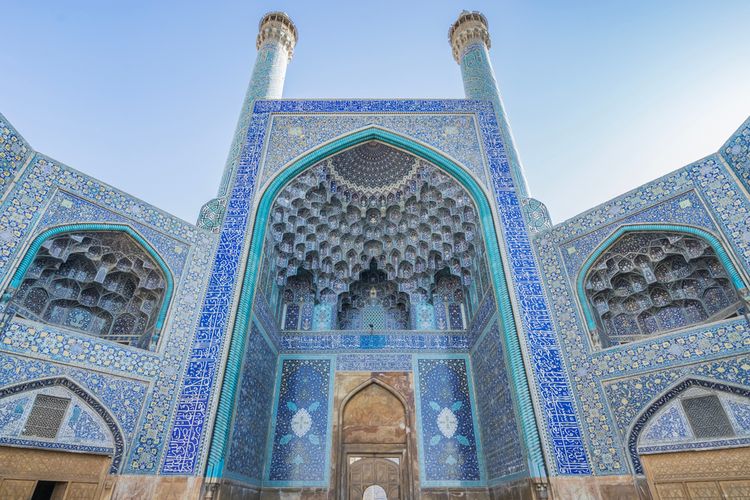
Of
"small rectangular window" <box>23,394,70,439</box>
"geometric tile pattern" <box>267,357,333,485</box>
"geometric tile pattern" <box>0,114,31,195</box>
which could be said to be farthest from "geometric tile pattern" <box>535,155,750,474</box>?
"geometric tile pattern" <box>0,114,31,195</box>

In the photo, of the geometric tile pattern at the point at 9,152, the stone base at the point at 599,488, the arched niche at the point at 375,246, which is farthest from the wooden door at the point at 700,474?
the geometric tile pattern at the point at 9,152

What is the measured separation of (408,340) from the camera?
7707 mm

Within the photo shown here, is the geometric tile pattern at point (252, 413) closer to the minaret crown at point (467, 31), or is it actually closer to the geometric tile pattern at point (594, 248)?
the geometric tile pattern at point (594, 248)

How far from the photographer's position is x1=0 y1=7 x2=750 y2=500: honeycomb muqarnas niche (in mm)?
4391

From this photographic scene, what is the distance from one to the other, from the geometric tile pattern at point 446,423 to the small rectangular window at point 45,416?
4850mm

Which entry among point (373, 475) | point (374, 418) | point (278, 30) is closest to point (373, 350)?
point (374, 418)

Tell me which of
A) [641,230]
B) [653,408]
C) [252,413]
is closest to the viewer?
[653,408]

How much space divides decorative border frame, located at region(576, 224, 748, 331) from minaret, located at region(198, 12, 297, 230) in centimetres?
529

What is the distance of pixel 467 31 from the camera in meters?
10.3

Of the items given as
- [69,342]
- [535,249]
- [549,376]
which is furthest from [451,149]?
[69,342]

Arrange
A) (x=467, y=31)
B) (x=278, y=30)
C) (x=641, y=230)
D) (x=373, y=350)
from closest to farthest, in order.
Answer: (x=641, y=230) → (x=373, y=350) → (x=467, y=31) → (x=278, y=30)

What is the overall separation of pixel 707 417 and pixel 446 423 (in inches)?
141

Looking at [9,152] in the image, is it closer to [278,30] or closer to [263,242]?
[263,242]

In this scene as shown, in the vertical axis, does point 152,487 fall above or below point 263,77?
below
